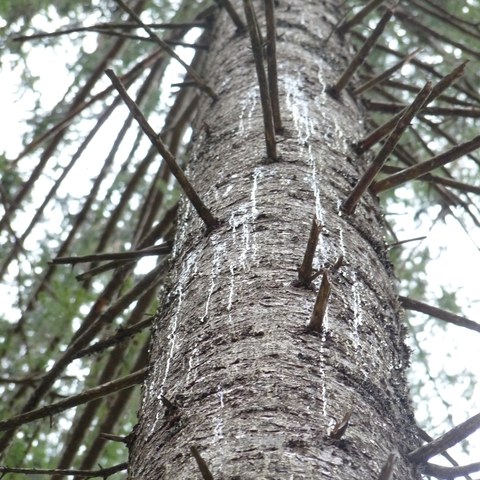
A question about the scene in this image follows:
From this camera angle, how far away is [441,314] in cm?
180

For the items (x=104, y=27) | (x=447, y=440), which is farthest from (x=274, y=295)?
(x=104, y=27)

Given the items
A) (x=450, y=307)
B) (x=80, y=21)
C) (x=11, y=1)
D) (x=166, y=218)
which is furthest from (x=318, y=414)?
(x=80, y=21)

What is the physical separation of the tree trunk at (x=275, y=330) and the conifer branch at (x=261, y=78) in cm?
6

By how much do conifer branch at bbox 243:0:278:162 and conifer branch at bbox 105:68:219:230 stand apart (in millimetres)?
238

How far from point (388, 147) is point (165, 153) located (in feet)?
1.44

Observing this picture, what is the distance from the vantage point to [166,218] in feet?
9.00

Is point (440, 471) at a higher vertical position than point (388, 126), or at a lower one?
lower

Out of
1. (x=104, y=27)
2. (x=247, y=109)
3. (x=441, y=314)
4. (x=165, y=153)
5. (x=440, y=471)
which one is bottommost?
(x=440, y=471)

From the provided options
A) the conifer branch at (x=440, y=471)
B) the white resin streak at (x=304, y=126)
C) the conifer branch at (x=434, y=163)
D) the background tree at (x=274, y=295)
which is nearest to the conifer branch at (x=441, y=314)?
the background tree at (x=274, y=295)

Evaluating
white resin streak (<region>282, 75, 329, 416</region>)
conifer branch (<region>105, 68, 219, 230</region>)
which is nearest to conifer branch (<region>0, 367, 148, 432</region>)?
conifer branch (<region>105, 68, 219, 230</region>)

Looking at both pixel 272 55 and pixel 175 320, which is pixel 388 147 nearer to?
pixel 272 55

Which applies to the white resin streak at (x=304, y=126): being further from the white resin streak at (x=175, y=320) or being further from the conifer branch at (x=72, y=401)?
the conifer branch at (x=72, y=401)

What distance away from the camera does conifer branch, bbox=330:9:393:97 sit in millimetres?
1855

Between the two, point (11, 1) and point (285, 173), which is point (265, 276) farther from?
point (11, 1)
